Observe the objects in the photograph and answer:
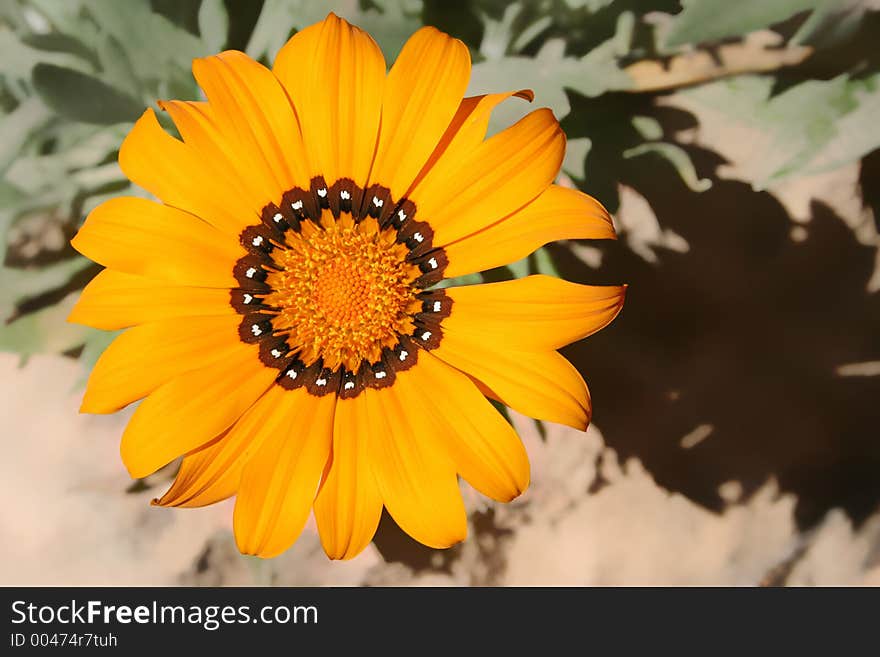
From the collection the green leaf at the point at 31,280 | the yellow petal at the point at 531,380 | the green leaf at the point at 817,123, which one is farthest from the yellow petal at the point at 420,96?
the green leaf at the point at 31,280

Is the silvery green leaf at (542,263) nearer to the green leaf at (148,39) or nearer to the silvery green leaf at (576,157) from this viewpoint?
the silvery green leaf at (576,157)

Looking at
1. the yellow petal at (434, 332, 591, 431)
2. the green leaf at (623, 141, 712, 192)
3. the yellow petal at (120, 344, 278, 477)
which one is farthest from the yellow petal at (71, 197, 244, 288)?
the green leaf at (623, 141, 712, 192)

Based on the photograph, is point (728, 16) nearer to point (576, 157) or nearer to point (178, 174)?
point (576, 157)

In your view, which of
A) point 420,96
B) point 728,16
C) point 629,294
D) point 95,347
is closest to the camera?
point 420,96

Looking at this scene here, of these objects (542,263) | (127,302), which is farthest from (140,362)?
(542,263)

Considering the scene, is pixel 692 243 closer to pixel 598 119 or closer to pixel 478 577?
pixel 598 119
